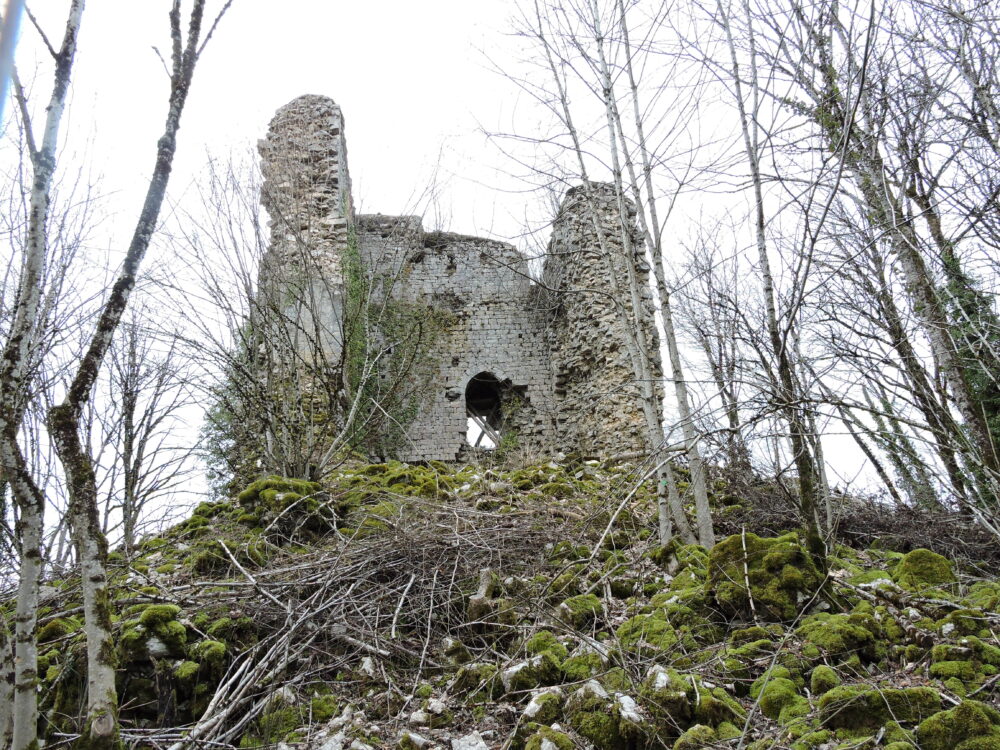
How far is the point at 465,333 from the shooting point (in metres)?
12.3

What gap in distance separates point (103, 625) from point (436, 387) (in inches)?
370

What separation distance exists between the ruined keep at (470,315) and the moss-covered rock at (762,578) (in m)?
5.33

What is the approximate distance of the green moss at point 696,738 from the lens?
93.0 inches

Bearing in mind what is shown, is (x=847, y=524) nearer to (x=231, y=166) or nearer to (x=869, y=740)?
(x=869, y=740)

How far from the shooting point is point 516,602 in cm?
375

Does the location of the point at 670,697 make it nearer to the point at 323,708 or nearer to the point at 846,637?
the point at 846,637

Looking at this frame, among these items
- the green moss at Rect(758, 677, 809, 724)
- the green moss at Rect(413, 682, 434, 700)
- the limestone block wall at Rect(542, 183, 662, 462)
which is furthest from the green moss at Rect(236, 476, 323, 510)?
the limestone block wall at Rect(542, 183, 662, 462)

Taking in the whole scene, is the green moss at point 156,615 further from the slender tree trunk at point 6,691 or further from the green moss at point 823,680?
the green moss at point 823,680

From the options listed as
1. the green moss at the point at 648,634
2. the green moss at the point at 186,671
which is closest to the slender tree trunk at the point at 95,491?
the green moss at the point at 186,671

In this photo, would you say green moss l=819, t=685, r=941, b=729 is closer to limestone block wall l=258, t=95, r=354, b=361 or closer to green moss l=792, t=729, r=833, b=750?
green moss l=792, t=729, r=833, b=750

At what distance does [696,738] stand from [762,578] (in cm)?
130

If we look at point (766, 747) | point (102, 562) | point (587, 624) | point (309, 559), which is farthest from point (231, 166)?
point (766, 747)

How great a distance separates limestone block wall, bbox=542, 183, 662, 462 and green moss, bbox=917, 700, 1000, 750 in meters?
6.40

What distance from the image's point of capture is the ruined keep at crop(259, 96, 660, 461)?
948 cm
